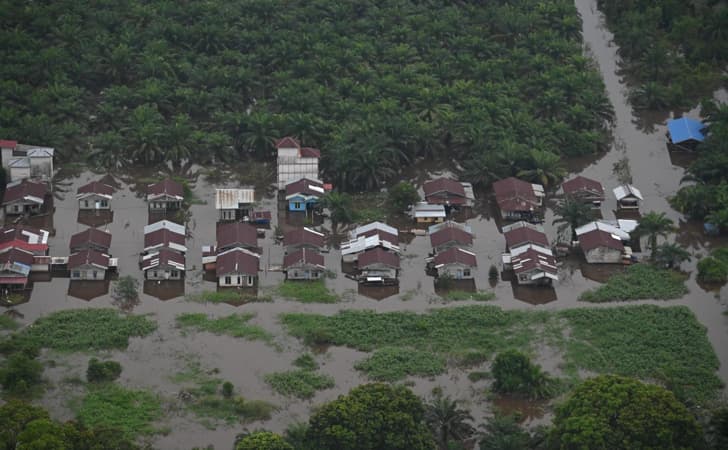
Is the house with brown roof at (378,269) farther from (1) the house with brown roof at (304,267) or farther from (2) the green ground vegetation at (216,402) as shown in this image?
(2) the green ground vegetation at (216,402)

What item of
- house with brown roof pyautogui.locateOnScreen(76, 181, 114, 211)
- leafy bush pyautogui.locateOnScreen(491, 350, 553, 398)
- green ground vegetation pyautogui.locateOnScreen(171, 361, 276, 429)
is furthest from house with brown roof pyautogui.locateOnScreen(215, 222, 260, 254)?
leafy bush pyautogui.locateOnScreen(491, 350, 553, 398)

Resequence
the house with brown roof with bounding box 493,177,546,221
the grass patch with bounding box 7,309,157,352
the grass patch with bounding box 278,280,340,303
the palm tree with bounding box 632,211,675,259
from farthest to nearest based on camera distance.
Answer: the house with brown roof with bounding box 493,177,546,221 → the palm tree with bounding box 632,211,675,259 → the grass patch with bounding box 278,280,340,303 → the grass patch with bounding box 7,309,157,352

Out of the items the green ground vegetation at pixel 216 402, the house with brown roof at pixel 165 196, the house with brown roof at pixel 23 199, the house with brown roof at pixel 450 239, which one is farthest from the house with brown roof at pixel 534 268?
the house with brown roof at pixel 23 199

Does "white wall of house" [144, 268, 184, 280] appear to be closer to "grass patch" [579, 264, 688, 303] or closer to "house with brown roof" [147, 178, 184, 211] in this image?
"house with brown roof" [147, 178, 184, 211]

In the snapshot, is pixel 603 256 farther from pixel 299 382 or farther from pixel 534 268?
pixel 299 382

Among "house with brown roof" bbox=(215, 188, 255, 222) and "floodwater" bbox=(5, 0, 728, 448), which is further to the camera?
"house with brown roof" bbox=(215, 188, 255, 222)

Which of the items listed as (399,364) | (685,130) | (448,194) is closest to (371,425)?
(399,364)

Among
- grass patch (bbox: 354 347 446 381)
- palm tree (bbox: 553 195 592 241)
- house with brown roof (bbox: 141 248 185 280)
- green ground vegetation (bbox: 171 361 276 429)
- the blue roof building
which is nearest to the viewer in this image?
green ground vegetation (bbox: 171 361 276 429)

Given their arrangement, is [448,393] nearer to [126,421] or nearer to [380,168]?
[126,421]
